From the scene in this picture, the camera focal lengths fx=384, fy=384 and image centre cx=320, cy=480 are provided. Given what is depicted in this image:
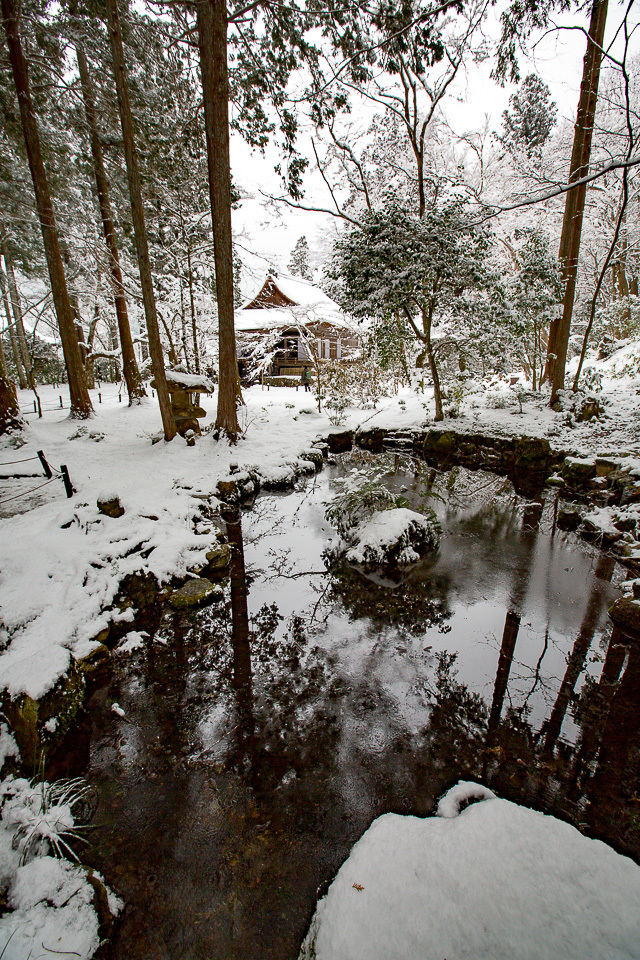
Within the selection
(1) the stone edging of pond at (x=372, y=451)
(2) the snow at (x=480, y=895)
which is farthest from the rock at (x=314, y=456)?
(2) the snow at (x=480, y=895)

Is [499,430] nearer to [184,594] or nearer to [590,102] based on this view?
[590,102]

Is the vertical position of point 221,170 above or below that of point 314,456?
above

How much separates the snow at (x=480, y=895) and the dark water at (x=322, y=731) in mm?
214

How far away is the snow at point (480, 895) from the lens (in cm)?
172

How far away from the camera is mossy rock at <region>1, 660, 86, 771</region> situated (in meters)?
2.66

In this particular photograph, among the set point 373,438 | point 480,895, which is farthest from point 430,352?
point 480,895

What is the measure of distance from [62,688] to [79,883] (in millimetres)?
1378

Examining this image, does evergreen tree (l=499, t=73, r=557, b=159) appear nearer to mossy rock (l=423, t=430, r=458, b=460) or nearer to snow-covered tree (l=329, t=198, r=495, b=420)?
snow-covered tree (l=329, t=198, r=495, b=420)

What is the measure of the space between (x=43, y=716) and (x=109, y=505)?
9.69ft

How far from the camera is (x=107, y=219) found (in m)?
11.0

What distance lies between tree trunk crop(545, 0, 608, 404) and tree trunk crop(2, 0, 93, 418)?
38.3 ft

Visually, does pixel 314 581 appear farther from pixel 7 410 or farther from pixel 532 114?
pixel 532 114

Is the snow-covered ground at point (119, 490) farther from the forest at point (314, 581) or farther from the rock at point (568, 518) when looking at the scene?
the rock at point (568, 518)

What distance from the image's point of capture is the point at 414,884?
77.9 inches
